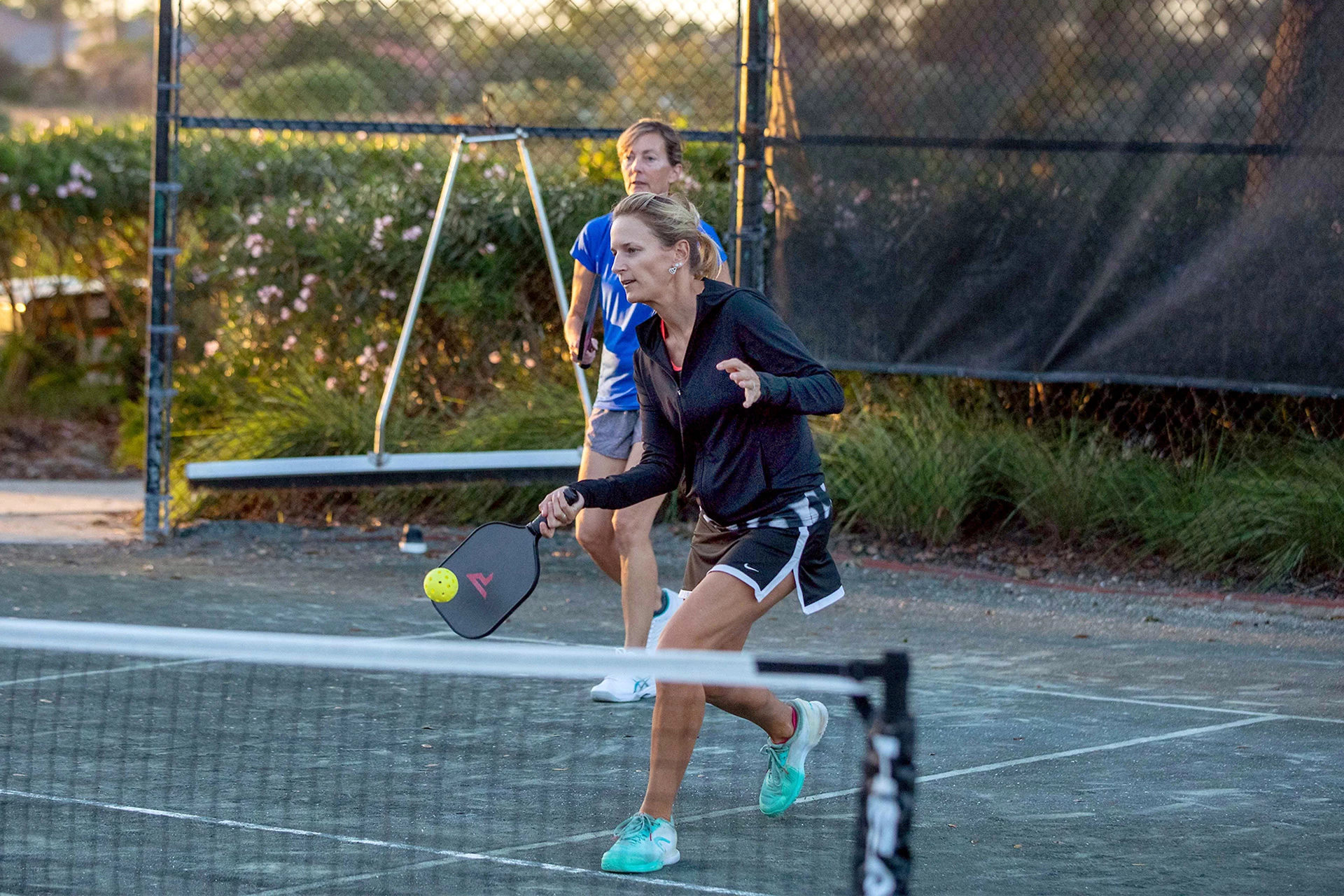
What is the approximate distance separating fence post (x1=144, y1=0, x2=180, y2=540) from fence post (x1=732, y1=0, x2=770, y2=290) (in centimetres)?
293

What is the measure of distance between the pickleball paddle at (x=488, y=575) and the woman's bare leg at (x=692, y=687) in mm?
385

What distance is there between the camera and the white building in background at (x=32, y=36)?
80.9m

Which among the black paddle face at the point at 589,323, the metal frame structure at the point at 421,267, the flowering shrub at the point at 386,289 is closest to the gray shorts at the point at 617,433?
the black paddle face at the point at 589,323

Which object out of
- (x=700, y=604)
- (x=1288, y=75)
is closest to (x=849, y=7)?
(x=1288, y=75)

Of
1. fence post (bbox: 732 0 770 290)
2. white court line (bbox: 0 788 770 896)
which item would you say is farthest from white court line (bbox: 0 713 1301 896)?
fence post (bbox: 732 0 770 290)

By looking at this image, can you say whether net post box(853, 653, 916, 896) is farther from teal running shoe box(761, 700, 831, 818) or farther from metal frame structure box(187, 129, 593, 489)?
metal frame structure box(187, 129, 593, 489)

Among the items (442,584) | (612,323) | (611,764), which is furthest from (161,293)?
(442,584)

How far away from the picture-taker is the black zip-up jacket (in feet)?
14.8

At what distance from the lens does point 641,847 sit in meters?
4.21

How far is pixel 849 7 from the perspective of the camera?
9.40 metres

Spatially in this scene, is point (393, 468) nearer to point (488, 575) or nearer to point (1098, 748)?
point (1098, 748)

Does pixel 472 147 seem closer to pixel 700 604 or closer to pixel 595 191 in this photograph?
pixel 595 191

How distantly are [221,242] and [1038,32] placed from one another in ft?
23.6

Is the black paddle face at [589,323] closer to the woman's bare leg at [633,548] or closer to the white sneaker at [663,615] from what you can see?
the woman's bare leg at [633,548]
